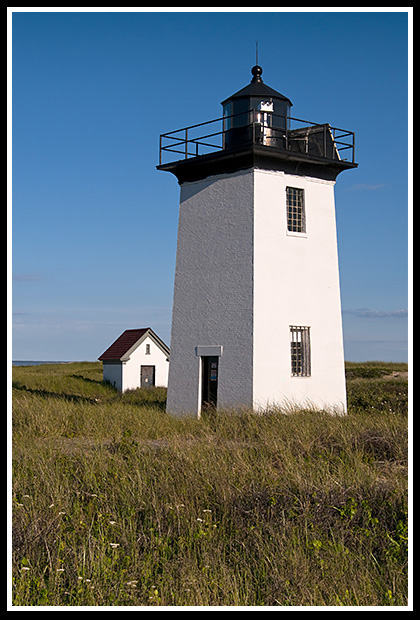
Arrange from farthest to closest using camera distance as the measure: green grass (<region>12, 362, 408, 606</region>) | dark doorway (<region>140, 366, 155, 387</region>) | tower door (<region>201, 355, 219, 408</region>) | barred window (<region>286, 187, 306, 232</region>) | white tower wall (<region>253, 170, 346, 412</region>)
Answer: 1. dark doorway (<region>140, 366, 155, 387</region>)
2. barred window (<region>286, 187, 306, 232</region>)
3. tower door (<region>201, 355, 219, 408</region>)
4. white tower wall (<region>253, 170, 346, 412</region>)
5. green grass (<region>12, 362, 408, 606</region>)

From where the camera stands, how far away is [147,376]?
3869cm

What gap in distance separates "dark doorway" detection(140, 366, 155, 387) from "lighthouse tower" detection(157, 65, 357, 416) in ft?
61.1

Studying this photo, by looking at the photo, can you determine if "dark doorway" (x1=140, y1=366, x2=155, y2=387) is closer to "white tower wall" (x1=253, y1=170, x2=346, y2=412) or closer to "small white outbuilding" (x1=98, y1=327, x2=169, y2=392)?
"small white outbuilding" (x1=98, y1=327, x2=169, y2=392)

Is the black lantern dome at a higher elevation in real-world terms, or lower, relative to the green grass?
higher

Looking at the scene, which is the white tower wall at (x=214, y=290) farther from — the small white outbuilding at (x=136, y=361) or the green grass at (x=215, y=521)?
the small white outbuilding at (x=136, y=361)

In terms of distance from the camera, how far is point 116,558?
25.5 ft

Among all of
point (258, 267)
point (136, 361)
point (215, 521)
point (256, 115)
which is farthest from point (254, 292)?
point (136, 361)

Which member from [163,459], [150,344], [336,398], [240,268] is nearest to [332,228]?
[240,268]

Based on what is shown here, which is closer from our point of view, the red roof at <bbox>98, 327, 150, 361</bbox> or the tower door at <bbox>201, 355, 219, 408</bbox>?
the tower door at <bbox>201, 355, 219, 408</bbox>

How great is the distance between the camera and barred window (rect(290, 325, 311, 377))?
18.9m

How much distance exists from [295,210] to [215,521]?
12.5 meters

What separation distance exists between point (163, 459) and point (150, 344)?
91.0 ft

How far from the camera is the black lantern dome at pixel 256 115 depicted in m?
18.9

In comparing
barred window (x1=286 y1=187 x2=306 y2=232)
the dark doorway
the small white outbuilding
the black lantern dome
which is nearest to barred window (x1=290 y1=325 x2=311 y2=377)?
barred window (x1=286 y1=187 x2=306 y2=232)
